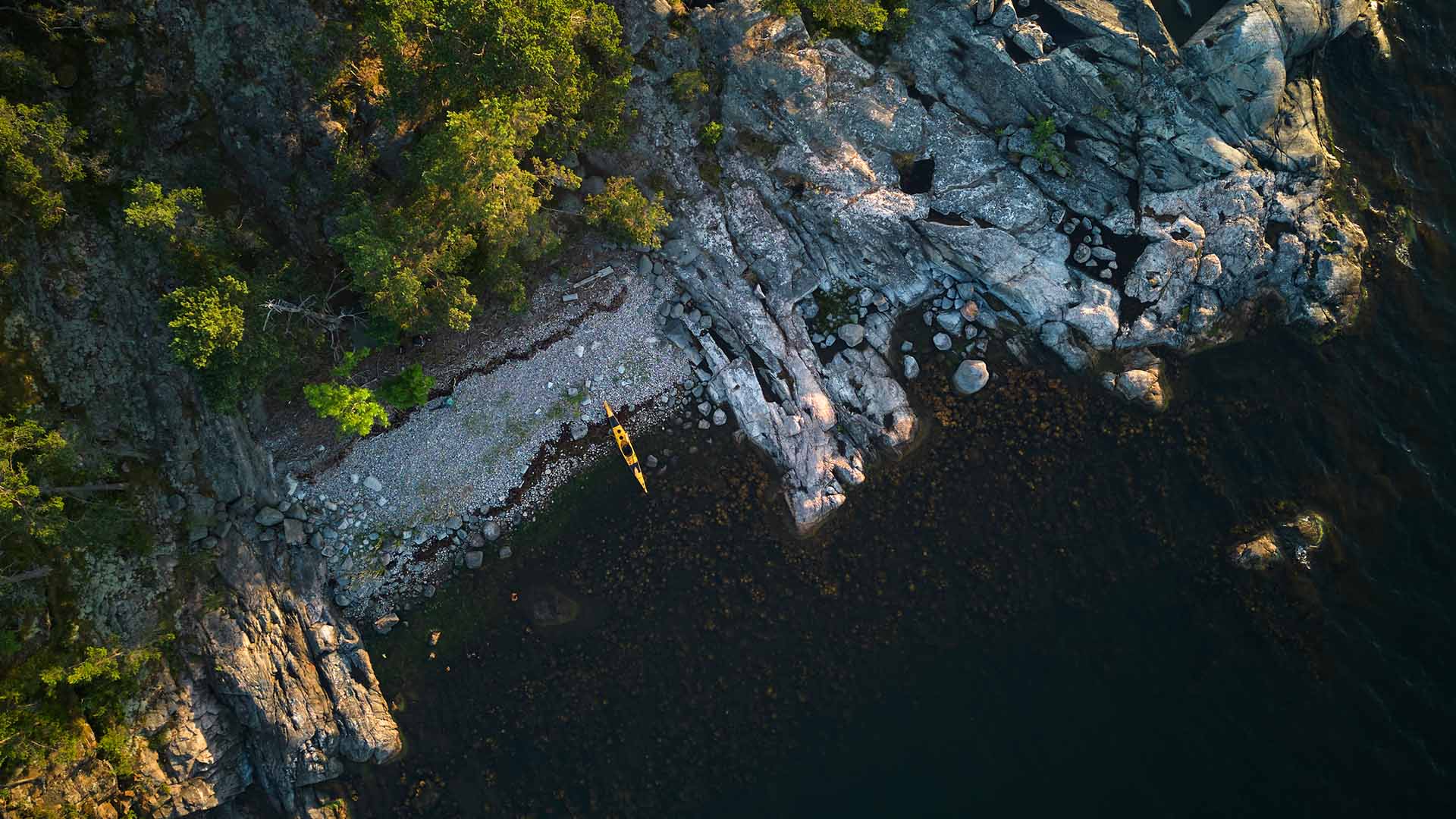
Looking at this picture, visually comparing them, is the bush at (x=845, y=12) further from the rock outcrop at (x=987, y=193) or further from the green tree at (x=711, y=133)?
the green tree at (x=711, y=133)

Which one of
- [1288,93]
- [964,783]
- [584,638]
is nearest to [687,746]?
[584,638]

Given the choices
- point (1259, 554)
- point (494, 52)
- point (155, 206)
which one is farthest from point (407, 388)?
point (1259, 554)

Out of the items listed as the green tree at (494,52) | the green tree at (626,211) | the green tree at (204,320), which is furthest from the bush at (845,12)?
the green tree at (204,320)

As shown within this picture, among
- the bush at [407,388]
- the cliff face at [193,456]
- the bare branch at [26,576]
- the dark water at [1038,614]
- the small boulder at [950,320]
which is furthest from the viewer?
the small boulder at [950,320]

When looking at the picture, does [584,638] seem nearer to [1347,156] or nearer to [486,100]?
[486,100]

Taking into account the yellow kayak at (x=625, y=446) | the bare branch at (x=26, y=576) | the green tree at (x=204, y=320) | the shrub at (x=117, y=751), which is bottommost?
the shrub at (x=117, y=751)

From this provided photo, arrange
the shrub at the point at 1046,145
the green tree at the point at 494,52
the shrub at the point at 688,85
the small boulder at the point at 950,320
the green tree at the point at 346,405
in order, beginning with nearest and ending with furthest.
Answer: the green tree at the point at 494,52 < the green tree at the point at 346,405 < the shrub at the point at 688,85 < the shrub at the point at 1046,145 < the small boulder at the point at 950,320
